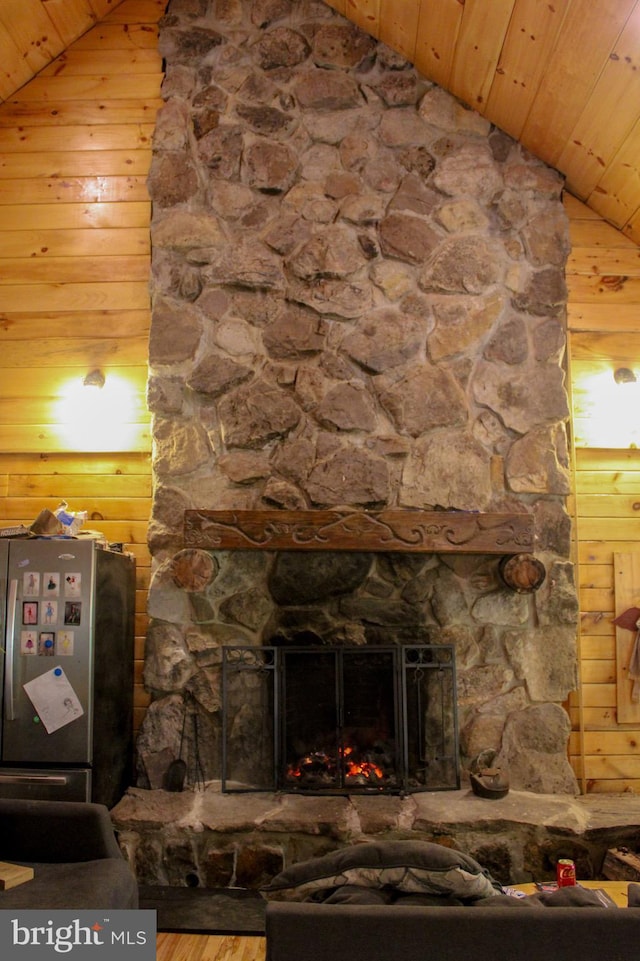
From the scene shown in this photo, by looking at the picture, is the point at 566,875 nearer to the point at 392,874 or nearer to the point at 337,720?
the point at 392,874

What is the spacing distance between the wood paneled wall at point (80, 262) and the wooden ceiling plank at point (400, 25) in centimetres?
121

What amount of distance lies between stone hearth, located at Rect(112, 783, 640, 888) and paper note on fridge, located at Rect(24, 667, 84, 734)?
0.48m

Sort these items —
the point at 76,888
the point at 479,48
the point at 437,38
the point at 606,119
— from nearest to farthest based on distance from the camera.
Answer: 1. the point at 76,888
2. the point at 606,119
3. the point at 479,48
4. the point at 437,38

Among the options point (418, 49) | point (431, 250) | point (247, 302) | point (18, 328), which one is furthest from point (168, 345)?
point (418, 49)

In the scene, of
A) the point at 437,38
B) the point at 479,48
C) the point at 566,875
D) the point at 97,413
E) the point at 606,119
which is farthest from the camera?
the point at 97,413

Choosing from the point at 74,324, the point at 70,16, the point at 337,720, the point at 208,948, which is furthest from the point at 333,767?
the point at 70,16

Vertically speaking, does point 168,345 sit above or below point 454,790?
above

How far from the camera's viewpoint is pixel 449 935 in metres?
1.44

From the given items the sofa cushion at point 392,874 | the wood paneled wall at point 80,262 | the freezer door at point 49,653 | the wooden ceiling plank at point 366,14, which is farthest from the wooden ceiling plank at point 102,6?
the sofa cushion at point 392,874

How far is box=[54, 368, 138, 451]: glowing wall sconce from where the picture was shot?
4039 mm

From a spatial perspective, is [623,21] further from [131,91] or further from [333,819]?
[333,819]

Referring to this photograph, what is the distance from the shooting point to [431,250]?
4.06 m

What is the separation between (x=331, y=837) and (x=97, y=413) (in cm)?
229

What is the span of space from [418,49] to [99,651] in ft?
10.8
